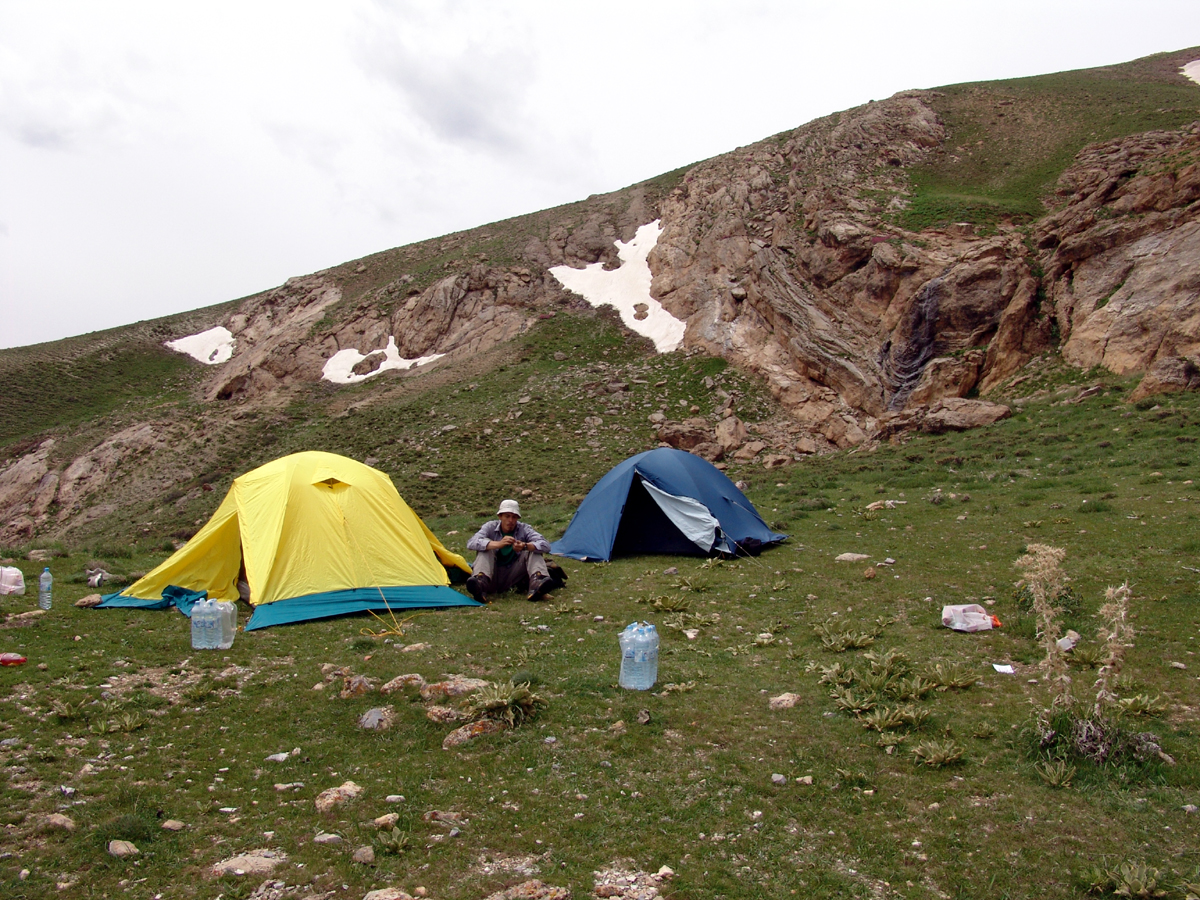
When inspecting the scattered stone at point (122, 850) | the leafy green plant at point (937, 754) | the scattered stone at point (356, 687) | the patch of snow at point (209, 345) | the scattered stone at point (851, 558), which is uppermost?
the patch of snow at point (209, 345)

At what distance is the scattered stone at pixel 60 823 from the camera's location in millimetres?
4699

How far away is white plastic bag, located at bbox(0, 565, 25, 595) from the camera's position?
1070cm

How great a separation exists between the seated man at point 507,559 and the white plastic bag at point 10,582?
7.06m

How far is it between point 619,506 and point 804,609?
5461 mm

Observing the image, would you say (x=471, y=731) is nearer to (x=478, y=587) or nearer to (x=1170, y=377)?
(x=478, y=587)

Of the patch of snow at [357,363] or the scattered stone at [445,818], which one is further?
the patch of snow at [357,363]

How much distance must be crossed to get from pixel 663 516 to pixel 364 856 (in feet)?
37.0

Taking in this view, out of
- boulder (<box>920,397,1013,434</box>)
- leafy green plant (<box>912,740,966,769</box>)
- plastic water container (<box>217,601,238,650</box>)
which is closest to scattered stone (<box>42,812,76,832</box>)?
plastic water container (<box>217,601,238,650</box>)

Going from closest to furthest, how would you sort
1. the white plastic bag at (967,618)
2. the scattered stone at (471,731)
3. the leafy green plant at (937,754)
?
Result: 1. the leafy green plant at (937,754)
2. the scattered stone at (471,731)
3. the white plastic bag at (967,618)

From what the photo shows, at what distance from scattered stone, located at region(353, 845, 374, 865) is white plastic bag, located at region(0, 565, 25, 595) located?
9.80 metres

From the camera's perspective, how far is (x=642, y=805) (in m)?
5.20

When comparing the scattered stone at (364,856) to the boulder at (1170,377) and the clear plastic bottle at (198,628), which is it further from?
the boulder at (1170,377)

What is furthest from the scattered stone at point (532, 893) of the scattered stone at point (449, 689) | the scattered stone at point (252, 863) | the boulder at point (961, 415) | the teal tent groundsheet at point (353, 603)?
the boulder at point (961, 415)

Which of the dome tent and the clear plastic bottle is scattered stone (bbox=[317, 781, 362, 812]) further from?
the dome tent
